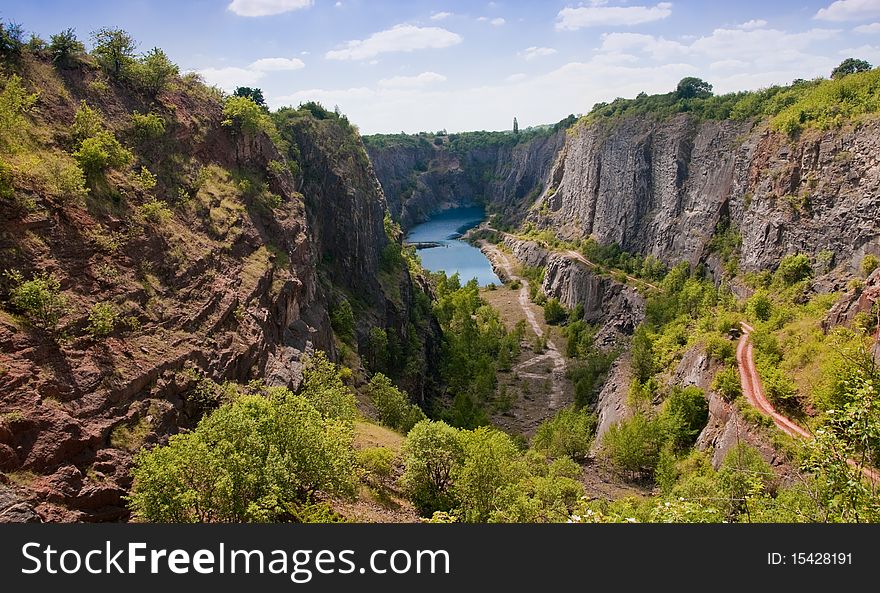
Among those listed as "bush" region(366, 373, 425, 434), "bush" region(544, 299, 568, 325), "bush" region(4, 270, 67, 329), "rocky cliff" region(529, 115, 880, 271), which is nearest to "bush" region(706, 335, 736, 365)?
"rocky cliff" region(529, 115, 880, 271)

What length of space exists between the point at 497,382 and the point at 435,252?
88845 millimetres

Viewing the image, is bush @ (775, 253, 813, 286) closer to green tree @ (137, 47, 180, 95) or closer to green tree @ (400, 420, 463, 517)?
green tree @ (400, 420, 463, 517)

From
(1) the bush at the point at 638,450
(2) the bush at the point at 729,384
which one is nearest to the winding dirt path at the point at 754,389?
(2) the bush at the point at 729,384

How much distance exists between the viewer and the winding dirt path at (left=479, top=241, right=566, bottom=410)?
225 ft

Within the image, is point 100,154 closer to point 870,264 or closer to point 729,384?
point 729,384

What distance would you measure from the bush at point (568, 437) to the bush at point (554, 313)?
40547 millimetres

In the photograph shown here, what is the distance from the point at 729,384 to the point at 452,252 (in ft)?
398

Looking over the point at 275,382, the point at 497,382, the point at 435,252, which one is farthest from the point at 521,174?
the point at 275,382

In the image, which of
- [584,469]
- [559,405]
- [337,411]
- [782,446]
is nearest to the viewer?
[782,446]

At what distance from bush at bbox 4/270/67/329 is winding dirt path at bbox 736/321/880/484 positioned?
114 ft

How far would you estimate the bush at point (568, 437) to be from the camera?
45531 millimetres

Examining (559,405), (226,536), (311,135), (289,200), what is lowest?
(559,405)

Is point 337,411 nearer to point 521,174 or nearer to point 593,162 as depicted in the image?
point 593,162

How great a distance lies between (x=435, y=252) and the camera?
156250 millimetres
